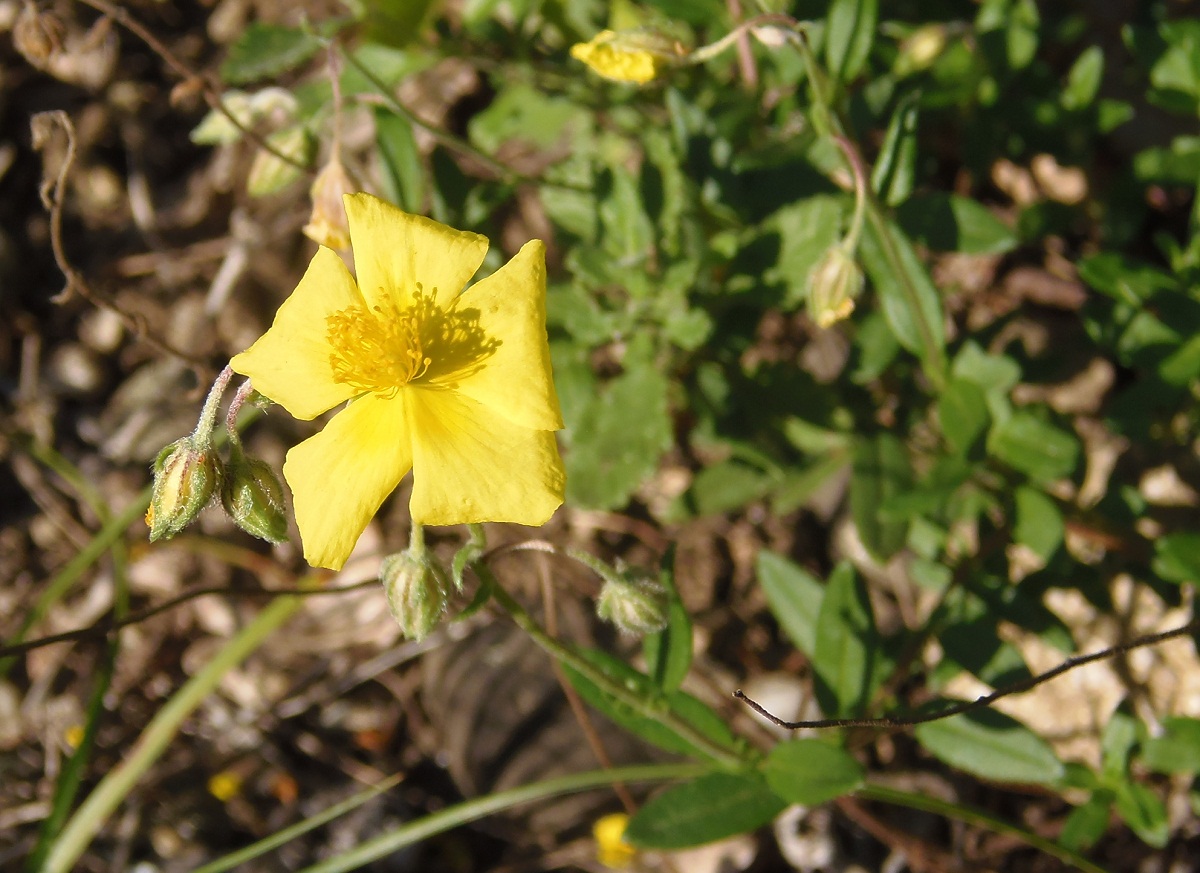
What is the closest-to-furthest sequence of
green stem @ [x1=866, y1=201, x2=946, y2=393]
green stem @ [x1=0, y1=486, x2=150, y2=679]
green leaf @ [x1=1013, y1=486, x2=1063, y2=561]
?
green stem @ [x1=866, y1=201, x2=946, y2=393] < green leaf @ [x1=1013, y1=486, x2=1063, y2=561] < green stem @ [x1=0, y1=486, x2=150, y2=679]

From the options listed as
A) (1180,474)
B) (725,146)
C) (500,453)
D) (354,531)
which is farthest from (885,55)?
(354,531)

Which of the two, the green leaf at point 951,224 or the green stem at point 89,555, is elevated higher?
the green leaf at point 951,224

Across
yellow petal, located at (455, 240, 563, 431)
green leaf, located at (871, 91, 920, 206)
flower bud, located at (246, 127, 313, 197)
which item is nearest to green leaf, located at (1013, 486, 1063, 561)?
green leaf, located at (871, 91, 920, 206)

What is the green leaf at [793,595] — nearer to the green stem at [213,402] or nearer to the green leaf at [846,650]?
the green leaf at [846,650]

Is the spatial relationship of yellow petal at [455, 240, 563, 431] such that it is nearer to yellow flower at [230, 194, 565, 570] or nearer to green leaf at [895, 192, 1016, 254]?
yellow flower at [230, 194, 565, 570]

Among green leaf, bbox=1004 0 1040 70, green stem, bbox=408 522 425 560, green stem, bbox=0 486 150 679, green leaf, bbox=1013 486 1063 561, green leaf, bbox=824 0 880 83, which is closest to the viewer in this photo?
green stem, bbox=408 522 425 560

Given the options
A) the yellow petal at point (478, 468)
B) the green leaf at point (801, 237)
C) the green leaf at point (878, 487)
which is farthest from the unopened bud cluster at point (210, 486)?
the green leaf at point (878, 487)

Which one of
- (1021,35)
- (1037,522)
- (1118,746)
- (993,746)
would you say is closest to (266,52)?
(1021,35)
